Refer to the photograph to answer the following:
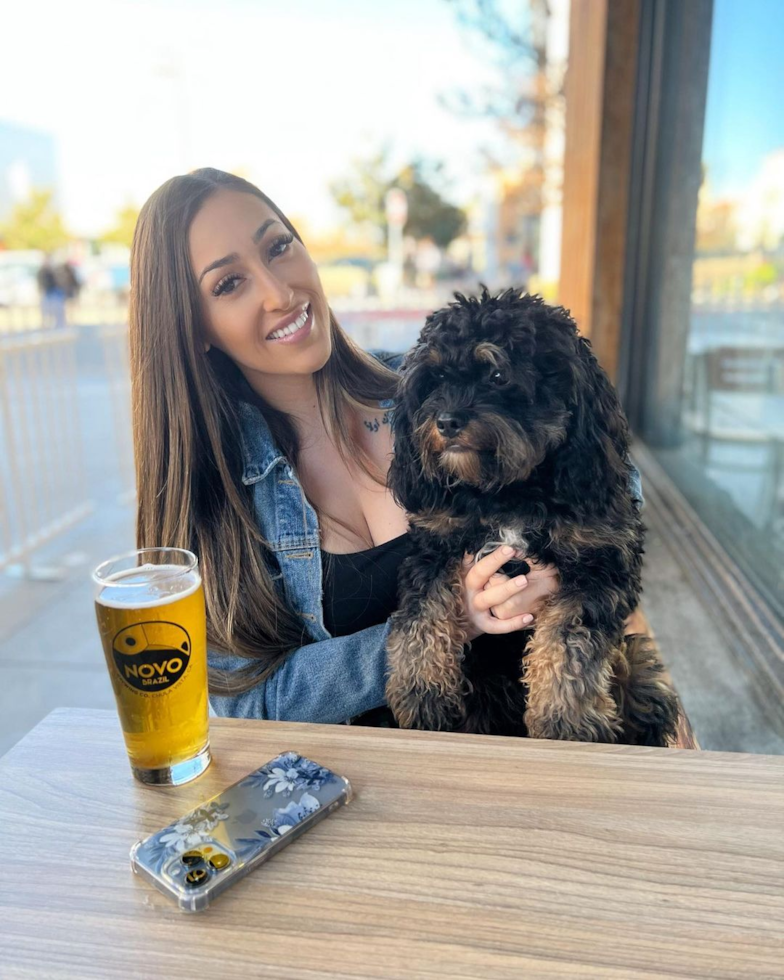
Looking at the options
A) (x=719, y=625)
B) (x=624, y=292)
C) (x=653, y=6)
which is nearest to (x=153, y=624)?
(x=719, y=625)

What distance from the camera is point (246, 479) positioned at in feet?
6.23

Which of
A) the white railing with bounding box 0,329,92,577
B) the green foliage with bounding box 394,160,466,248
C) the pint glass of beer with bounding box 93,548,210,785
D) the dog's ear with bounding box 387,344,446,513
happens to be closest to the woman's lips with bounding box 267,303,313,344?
the dog's ear with bounding box 387,344,446,513

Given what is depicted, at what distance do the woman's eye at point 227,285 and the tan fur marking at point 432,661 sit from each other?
35.4 inches

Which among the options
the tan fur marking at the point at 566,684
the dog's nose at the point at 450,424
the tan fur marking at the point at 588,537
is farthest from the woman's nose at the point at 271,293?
the tan fur marking at the point at 566,684

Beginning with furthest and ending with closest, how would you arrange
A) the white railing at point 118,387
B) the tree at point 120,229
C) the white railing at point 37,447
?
the tree at point 120,229
the white railing at point 118,387
the white railing at point 37,447

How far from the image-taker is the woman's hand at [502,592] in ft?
5.18

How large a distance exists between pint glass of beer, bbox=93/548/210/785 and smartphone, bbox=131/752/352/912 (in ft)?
0.32

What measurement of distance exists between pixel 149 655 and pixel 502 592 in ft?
2.56

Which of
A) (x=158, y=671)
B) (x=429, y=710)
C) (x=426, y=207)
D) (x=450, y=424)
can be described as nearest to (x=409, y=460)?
(x=450, y=424)

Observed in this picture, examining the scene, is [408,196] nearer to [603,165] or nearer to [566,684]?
[603,165]

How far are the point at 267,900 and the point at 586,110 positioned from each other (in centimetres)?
556

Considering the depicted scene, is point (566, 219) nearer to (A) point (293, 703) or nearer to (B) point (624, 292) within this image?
(B) point (624, 292)

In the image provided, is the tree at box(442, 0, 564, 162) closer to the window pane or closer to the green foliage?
the window pane

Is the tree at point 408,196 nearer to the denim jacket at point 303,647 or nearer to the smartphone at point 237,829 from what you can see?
the denim jacket at point 303,647
